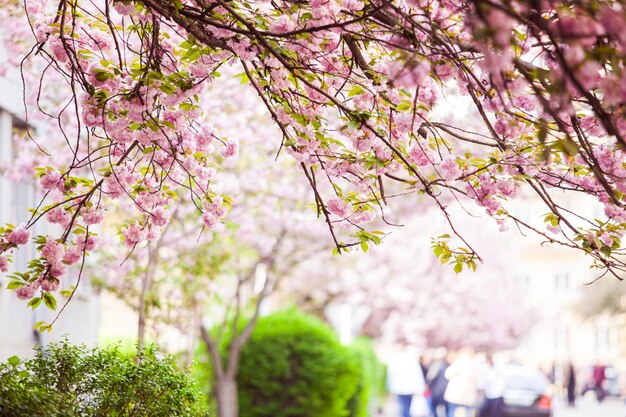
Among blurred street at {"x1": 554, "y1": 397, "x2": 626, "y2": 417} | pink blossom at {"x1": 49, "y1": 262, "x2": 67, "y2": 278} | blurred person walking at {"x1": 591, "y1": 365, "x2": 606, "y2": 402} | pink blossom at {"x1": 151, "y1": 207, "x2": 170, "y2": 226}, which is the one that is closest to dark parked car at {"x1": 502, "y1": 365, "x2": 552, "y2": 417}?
blurred street at {"x1": 554, "y1": 397, "x2": 626, "y2": 417}

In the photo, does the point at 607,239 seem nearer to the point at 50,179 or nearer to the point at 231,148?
the point at 231,148

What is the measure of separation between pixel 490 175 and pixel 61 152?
22.9ft

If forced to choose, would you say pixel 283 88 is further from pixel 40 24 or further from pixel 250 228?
pixel 250 228

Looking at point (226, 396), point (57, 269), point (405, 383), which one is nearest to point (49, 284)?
point (57, 269)

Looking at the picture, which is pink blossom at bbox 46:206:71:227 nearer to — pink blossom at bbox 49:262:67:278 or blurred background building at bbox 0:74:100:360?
pink blossom at bbox 49:262:67:278

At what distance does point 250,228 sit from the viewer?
16.2 meters

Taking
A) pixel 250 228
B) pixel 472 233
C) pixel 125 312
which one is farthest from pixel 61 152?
pixel 472 233

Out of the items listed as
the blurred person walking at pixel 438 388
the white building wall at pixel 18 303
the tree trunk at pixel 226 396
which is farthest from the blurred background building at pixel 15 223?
the blurred person walking at pixel 438 388

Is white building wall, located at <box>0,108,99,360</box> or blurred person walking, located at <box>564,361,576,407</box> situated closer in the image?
white building wall, located at <box>0,108,99,360</box>

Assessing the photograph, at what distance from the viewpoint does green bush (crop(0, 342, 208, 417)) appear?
6391mm

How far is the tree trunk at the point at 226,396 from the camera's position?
1573cm

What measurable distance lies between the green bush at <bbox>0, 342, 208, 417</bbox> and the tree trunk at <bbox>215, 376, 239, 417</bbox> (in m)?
8.87

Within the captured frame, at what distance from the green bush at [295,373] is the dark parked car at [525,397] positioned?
4673 mm

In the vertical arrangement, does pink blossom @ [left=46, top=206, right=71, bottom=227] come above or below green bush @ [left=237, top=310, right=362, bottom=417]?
below
